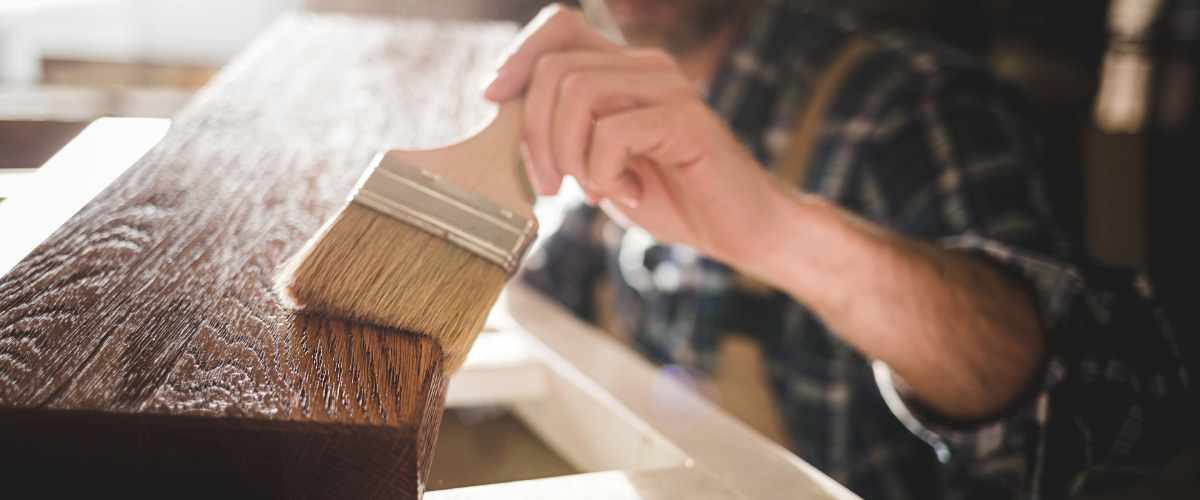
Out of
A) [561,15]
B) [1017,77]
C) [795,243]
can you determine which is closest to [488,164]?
[561,15]

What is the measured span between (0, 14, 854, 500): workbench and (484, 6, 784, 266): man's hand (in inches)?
5.3

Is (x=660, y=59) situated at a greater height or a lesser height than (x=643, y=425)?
greater

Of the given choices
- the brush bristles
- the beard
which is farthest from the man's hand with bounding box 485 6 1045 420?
the beard

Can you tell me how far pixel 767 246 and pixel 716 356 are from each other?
21.3 inches

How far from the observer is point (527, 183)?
48cm

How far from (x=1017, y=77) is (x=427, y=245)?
2844 mm

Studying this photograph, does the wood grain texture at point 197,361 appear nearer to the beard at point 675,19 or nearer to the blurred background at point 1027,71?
the blurred background at point 1027,71

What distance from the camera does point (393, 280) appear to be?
39cm

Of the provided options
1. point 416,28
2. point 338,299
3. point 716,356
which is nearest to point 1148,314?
point 716,356

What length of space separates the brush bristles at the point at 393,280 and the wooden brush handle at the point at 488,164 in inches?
1.8

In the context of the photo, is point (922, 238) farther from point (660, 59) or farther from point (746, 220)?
point (660, 59)

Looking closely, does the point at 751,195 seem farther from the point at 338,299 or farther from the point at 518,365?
the point at 338,299

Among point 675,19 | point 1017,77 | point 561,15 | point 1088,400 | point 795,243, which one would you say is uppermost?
point 561,15

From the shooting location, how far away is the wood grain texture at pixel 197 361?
27 cm
